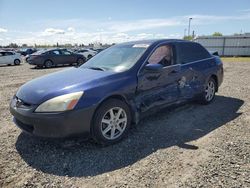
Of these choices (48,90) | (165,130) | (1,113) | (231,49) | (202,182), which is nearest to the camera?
(202,182)

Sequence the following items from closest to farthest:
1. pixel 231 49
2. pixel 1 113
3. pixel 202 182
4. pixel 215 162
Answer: pixel 202 182
pixel 215 162
pixel 1 113
pixel 231 49

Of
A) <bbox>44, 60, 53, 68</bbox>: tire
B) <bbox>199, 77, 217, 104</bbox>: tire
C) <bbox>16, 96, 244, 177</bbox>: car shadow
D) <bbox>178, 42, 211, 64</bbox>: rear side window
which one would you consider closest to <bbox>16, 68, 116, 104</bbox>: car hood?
<bbox>16, 96, 244, 177</bbox>: car shadow

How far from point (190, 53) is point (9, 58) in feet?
66.3

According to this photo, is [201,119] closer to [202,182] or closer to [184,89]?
[184,89]

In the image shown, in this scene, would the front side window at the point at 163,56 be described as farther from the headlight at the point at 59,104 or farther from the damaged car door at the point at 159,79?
the headlight at the point at 59,104

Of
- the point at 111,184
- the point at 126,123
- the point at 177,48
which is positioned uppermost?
the point at 177,48

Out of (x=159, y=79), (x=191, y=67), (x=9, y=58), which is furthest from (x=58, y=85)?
(x=9, y=58)

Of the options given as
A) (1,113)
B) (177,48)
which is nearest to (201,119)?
(177,48)

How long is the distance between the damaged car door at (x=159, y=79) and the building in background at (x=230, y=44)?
28.6 metres

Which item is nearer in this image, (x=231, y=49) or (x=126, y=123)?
(x=126, y=123)

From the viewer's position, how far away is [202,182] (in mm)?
2699

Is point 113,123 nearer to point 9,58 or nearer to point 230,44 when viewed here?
point 9,58

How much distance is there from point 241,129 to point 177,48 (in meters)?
2.02

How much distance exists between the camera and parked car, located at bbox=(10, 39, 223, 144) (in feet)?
10.5
